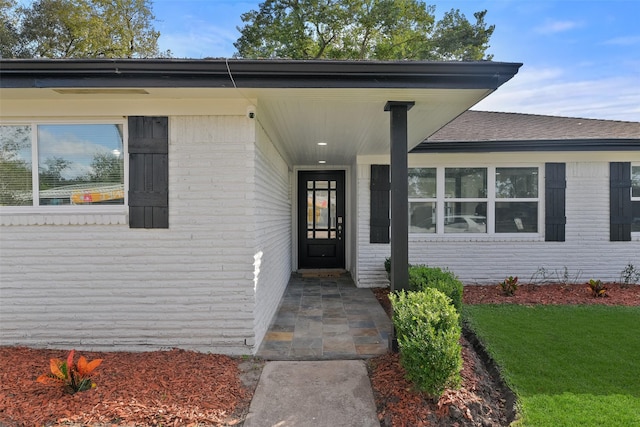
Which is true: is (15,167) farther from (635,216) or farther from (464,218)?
(635,216)

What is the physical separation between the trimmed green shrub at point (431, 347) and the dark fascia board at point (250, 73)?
6.31 feet

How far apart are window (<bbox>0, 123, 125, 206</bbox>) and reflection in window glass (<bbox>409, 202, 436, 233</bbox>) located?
500 centimetres

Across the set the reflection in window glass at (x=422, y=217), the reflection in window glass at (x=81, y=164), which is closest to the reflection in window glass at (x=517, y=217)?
the reflection in window glass at (x=422, y=217)

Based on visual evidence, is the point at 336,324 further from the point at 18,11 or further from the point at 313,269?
the point at 18,11

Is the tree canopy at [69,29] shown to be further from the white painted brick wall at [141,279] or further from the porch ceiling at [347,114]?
the white painted brick wall at [141,279]

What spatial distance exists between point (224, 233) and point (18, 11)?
15949 mm

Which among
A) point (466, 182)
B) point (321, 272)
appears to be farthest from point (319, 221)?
point (466, 182)

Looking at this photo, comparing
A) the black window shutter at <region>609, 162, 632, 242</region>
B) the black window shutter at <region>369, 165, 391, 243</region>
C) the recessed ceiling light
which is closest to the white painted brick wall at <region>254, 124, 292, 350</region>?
the recessed ceiling light

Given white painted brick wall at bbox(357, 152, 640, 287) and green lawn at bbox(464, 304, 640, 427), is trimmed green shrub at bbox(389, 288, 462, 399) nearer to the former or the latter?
green lawn at bbox(464, 304, 640, 427)

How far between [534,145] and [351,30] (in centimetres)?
1138

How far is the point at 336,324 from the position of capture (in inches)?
176

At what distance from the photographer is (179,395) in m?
2.66

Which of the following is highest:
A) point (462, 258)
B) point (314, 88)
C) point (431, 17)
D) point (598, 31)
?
point (431, 17)

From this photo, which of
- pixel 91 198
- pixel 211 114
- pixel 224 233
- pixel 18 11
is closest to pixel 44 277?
pixel 91 198
